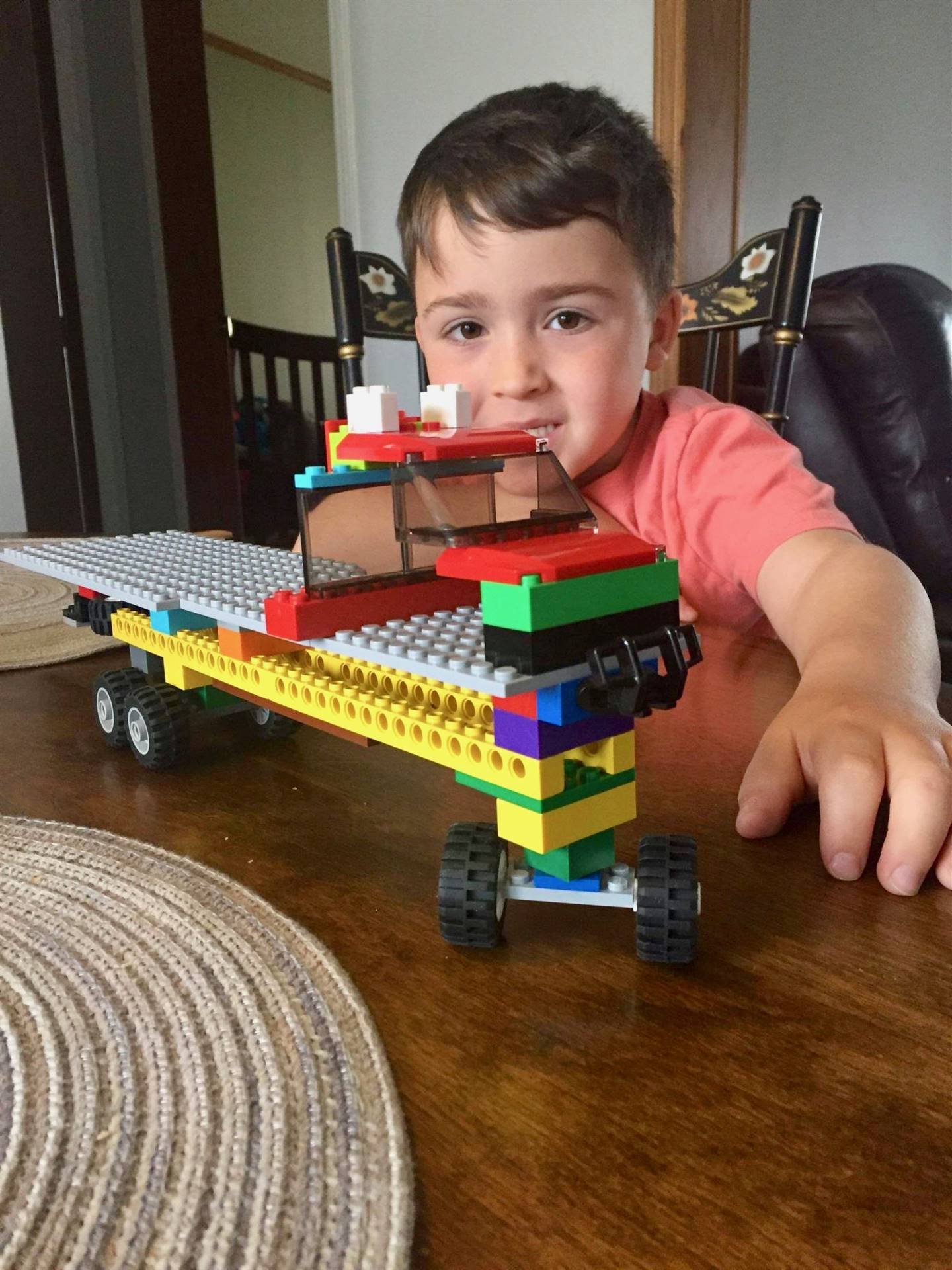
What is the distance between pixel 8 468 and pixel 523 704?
305 cm

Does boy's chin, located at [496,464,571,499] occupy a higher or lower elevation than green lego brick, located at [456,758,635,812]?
higher

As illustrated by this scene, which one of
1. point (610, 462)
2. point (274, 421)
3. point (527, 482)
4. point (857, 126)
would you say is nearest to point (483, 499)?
point (527, 482)

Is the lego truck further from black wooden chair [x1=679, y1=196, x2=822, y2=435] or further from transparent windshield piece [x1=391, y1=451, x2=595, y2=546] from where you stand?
black wooden chair [x1=679, y1=196, x2=822, y2=435]

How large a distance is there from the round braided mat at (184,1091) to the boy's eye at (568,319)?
0.53 meters

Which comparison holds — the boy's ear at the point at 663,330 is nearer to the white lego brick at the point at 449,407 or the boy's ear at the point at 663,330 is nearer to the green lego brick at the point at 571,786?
the white lego brick at the point at 449,407

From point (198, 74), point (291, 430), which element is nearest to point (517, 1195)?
point (198, 74)

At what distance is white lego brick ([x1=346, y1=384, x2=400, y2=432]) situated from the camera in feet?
1.36

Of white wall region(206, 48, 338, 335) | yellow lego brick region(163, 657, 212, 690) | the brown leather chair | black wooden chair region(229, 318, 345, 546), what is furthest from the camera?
white wall region(206, 48, 338, 335)

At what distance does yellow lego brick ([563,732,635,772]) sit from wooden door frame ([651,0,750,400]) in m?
1.52

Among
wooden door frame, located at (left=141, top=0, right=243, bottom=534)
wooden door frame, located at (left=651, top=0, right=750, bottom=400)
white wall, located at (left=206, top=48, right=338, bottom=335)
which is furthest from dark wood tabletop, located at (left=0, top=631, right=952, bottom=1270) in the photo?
white wall, located at (left=206, top=48, right=338, bottom=335)

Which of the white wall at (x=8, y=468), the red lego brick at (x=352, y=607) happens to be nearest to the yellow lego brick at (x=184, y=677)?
the red lego brick at (x=352, y=607)

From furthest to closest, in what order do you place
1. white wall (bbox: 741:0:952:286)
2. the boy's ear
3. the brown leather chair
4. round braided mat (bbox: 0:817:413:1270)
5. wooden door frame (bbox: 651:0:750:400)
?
1. white wall (bbox: 741:0:952:286)
2. the brown leather chair
3. wooden door frame (bbox: 651:0:750:400)
4. the boy's ear
5. round braided mat (bbox: 0:817:413:1270)

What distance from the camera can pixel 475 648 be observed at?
0.35m

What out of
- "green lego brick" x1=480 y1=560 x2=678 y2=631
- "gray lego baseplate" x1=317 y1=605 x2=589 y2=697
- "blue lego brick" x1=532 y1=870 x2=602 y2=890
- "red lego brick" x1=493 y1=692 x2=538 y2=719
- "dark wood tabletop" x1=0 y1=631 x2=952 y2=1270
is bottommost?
"dark wood tabletop" x1=0 y1=631 x2=952 y2=1270
